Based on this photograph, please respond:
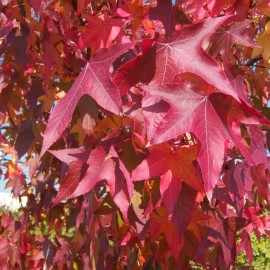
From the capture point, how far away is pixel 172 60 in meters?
0.82

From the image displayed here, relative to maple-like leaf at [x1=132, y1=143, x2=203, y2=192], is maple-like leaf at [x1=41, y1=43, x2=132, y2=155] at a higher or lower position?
higher

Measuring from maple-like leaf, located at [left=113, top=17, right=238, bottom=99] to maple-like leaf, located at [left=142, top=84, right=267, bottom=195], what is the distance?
4 centimetres

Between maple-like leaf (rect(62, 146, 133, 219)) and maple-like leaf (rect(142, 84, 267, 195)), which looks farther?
maple-like leaf (rect(62, 146, 133, 219))

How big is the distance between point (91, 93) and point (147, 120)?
0.11 metres

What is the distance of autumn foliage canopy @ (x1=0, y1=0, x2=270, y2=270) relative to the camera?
79 cm

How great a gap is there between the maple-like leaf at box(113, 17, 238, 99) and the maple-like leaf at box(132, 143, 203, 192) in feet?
0.43

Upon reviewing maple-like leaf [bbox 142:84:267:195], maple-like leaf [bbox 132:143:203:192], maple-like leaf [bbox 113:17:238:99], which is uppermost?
maple-like leaf [bbox 113:17:238:99]

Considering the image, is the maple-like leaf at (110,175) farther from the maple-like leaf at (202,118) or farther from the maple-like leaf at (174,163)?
the maple-like leaf at (202,118)

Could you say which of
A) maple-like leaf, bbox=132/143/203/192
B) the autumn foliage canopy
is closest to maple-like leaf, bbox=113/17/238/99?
the autumn foliage canopy

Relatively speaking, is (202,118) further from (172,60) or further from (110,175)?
(110,175)

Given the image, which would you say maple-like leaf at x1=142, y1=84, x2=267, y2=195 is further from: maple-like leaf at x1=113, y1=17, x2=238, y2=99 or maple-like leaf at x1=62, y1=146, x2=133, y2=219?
maple-like leaf at x1=62, y1=146, x2=133, y2=219

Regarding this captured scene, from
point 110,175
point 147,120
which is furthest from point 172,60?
point 110,175

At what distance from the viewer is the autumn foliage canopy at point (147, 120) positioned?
2.59 ft

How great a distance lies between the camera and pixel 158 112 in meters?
0.80
